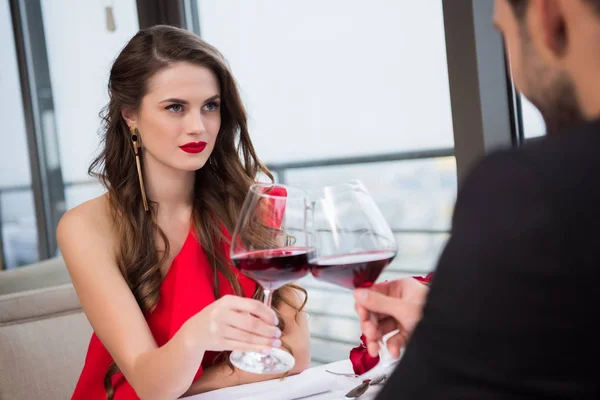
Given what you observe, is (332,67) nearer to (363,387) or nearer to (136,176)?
(136,176)

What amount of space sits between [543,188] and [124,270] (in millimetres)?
1574

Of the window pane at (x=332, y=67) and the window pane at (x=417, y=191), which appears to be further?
the window pane at (x=417, y=191)

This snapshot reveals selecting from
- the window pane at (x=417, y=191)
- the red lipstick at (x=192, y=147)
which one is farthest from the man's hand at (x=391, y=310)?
the window pane at (x=417, y=191)

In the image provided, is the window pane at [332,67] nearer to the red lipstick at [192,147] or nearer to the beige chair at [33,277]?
the beige chair at [33,277]

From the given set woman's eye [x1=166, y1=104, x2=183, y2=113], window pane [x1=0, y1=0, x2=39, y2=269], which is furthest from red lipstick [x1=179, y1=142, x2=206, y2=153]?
window pane [x1=0, y1=0, x2=39, y2=269]

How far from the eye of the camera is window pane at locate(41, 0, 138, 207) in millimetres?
4695

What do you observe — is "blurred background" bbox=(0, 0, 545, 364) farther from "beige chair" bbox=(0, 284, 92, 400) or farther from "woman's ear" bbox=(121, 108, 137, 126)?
"beige chair" bbox=(0, 284, 92, 400)

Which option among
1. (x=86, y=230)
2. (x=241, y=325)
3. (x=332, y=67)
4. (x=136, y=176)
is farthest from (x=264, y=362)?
(x=332, y=67)

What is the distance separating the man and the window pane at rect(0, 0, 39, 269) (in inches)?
203

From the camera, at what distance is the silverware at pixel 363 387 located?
1.33m

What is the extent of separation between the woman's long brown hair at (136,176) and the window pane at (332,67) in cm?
374

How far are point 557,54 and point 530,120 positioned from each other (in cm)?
161

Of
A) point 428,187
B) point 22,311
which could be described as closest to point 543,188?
point 22,311

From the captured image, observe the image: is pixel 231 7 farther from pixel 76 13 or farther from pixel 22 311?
pixel 22 311
